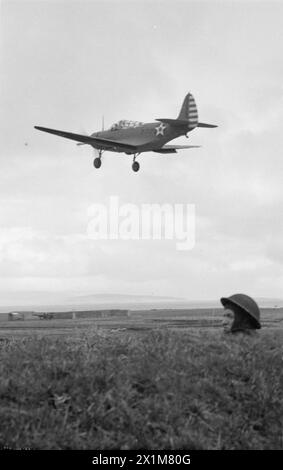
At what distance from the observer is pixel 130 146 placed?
1693 inches

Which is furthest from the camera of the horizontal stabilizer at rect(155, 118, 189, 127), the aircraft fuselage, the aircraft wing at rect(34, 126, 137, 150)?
the aircraft wing at rect(34, 126, 137, 150)

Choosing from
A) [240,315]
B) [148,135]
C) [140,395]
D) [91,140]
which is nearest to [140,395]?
[140,395]

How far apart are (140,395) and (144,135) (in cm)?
3494

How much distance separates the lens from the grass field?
8.51m

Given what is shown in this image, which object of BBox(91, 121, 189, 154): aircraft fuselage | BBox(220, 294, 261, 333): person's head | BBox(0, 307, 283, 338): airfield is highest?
BBox(91, 121, 189, 154): aircraft fuselage

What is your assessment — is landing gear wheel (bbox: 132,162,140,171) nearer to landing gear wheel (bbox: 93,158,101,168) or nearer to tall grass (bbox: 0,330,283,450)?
landing gear wheel (bbox: 93,158,101,168)

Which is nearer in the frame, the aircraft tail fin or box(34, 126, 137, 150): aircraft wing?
the aircraft tail fin

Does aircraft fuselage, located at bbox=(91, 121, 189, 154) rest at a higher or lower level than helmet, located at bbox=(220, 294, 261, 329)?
higher

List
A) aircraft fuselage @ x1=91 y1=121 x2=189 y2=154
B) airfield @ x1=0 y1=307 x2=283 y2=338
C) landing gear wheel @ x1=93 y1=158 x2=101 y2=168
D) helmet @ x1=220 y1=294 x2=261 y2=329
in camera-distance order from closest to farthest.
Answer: helmet @ x1=220 y1=294 x2=261 y2=329
airfield @ x1=0 y1=307 x2=283 y2=338
aircraft fuselage @ x1=91 y1=121 x2=189 y2=154
landing gear wheel @ x1=93 y1=158 x2=101 y2=168

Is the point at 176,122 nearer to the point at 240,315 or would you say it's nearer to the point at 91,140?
the point at 91,140

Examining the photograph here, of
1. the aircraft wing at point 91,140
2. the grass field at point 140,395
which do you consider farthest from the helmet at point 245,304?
the aircraft wing at point 91,140

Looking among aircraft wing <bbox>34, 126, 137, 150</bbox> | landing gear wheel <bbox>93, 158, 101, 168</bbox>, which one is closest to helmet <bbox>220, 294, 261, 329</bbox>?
aircraft wing <bbox>34, 126, 137, 150</bbox>
